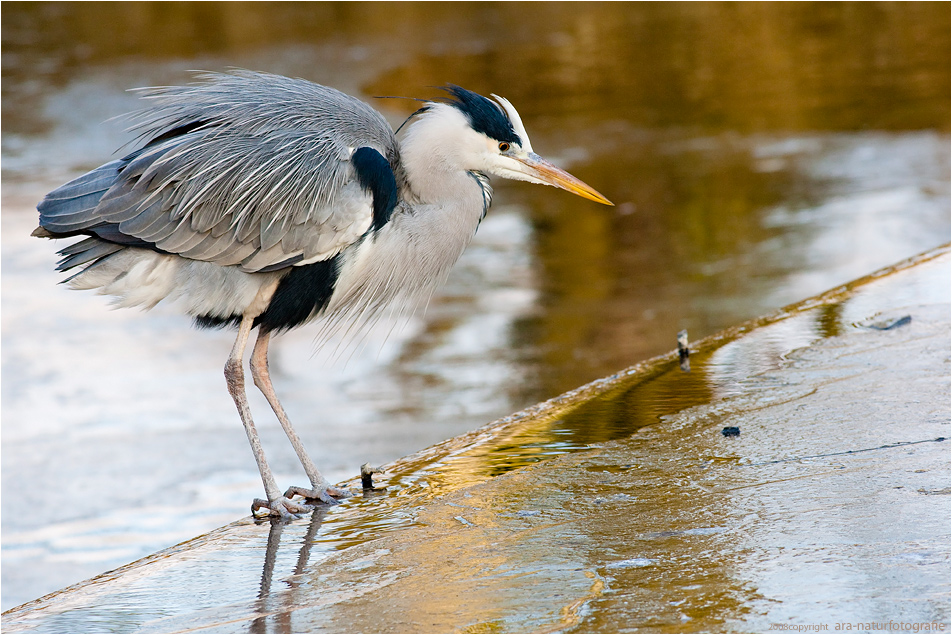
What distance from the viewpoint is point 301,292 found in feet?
13.8

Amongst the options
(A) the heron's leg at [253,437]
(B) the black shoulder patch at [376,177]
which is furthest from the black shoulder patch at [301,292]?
(B) the black shoulder patch at [376,177]

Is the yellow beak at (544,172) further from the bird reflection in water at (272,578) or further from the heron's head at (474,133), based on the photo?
the bird reflection in water at (272,578)

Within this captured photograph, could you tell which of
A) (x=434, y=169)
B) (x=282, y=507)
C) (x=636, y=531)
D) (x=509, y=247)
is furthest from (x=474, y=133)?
(x=509, y=247)

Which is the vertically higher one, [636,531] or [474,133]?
[474,133]

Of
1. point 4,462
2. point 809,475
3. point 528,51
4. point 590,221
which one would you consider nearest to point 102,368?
point 4,462

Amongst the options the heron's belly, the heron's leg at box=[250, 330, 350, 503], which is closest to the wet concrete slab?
the heron's leg at box=[250, 330, 350, 503]

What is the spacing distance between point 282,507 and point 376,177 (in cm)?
127

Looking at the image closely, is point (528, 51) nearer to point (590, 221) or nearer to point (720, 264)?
point (590, 221)

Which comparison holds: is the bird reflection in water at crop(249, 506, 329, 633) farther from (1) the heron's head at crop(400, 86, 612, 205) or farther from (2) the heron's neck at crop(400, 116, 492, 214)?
(1) the heron's head at crop(400, 86, 612, 205)

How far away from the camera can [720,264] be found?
28.5ft

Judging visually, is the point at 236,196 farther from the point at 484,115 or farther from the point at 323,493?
the point at 323,493

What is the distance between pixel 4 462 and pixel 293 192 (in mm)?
3132

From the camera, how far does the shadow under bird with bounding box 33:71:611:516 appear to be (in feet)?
13.3

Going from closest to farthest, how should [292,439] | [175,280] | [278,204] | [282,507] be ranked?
1. [282,507]
2. [278,204]
3. [175,280]
4. [292,439]
